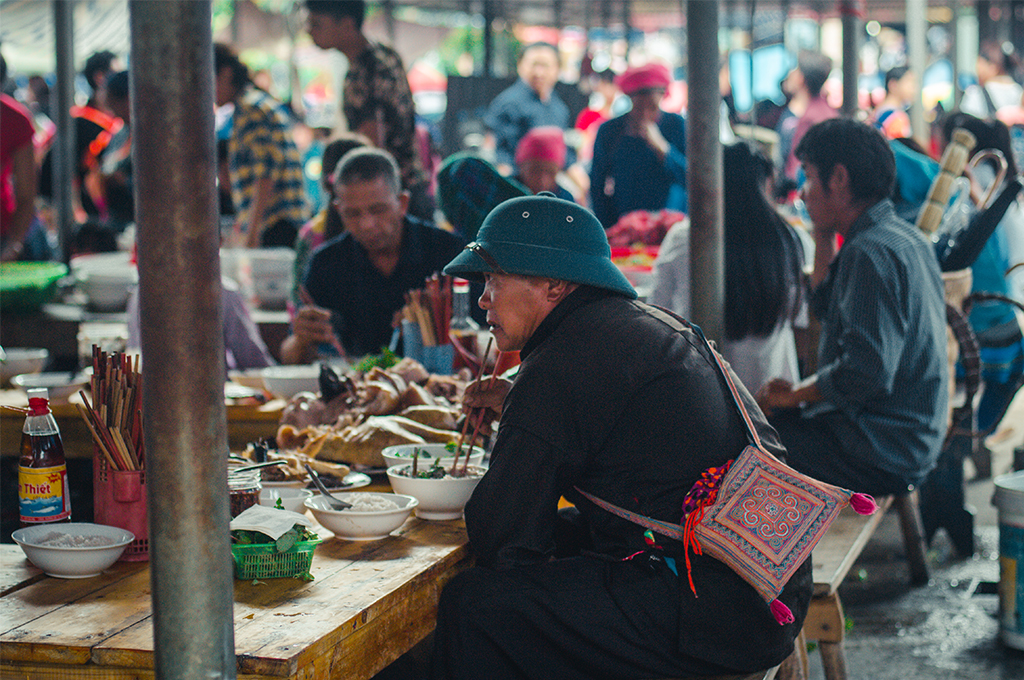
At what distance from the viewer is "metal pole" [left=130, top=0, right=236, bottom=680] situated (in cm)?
140

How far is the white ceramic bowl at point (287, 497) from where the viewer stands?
8.09ft

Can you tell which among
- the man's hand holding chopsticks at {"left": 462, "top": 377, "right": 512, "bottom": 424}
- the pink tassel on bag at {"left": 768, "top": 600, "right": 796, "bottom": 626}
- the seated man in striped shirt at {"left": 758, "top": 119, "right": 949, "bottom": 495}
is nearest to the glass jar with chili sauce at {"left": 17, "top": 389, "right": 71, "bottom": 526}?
the man's hand holding chopsticks at {"left": 462, "top": 377, "right": 512, "bottom": 424}

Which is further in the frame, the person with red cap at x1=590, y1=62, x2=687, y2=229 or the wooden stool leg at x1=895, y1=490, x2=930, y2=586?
the person with red cap at x1=590, y1=62, x2=687, y2=229

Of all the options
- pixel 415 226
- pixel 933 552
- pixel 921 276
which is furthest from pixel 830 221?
pixel 933 552

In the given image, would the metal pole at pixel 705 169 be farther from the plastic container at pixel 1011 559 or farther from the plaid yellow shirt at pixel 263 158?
the plaid yellow shirt at pixel 263 158

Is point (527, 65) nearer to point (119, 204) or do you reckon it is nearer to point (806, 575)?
point (119, 204)

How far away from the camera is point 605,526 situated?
2.49 meters

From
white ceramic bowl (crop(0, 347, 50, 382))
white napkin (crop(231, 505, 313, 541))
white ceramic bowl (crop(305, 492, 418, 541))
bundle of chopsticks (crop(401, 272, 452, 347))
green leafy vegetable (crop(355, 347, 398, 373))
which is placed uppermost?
bundle of chopsticks (crop(401, 272, 452, 347))

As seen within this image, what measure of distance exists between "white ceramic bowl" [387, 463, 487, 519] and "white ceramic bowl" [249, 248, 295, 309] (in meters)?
3.02

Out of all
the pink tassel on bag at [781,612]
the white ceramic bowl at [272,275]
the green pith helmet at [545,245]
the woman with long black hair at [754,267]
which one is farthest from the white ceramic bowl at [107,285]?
the pink tassel on bag at [781,612]

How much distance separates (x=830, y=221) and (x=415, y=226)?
1641 millimetres

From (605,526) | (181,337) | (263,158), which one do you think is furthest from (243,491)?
(263,158)

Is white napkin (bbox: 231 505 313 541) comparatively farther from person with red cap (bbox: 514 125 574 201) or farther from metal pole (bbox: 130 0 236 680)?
person with red cap (bbox: 514 125 574 201)

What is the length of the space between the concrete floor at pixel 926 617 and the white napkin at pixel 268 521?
8.10 ft
